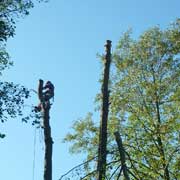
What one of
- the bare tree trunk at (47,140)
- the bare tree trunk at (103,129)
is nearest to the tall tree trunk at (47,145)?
the bare tree trunk at (47,140)

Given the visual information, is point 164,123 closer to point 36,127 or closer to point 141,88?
point 141,88

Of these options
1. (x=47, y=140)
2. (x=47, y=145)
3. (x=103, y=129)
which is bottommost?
(x=47, y=145)

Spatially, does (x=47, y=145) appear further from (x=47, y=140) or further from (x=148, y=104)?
(x=148, y=104)

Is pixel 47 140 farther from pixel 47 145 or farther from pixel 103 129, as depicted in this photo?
pixel 103 129

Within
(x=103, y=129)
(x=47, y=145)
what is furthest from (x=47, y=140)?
(x=103, y=129)

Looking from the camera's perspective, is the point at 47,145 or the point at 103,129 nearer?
the point at 47,145

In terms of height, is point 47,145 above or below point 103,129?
below

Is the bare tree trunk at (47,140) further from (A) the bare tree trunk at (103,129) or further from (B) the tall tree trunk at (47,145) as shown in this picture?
(A) the bare tree trunk at (103,129)

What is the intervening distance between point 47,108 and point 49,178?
2.13 metres

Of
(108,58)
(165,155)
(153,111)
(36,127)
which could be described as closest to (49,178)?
(36,127)

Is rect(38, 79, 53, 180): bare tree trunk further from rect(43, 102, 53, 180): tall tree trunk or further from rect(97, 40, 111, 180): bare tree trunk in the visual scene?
rect(97, 40, 111, 180): bare tree trunk

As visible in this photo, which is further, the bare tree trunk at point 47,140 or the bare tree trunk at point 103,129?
the bare tree trunk at point 47,140

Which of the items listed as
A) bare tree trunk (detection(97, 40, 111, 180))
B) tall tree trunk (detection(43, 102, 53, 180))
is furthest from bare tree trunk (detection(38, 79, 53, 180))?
bare tree trunk (detection(97, 40, 111, 180))

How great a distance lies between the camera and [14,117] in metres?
17.8
